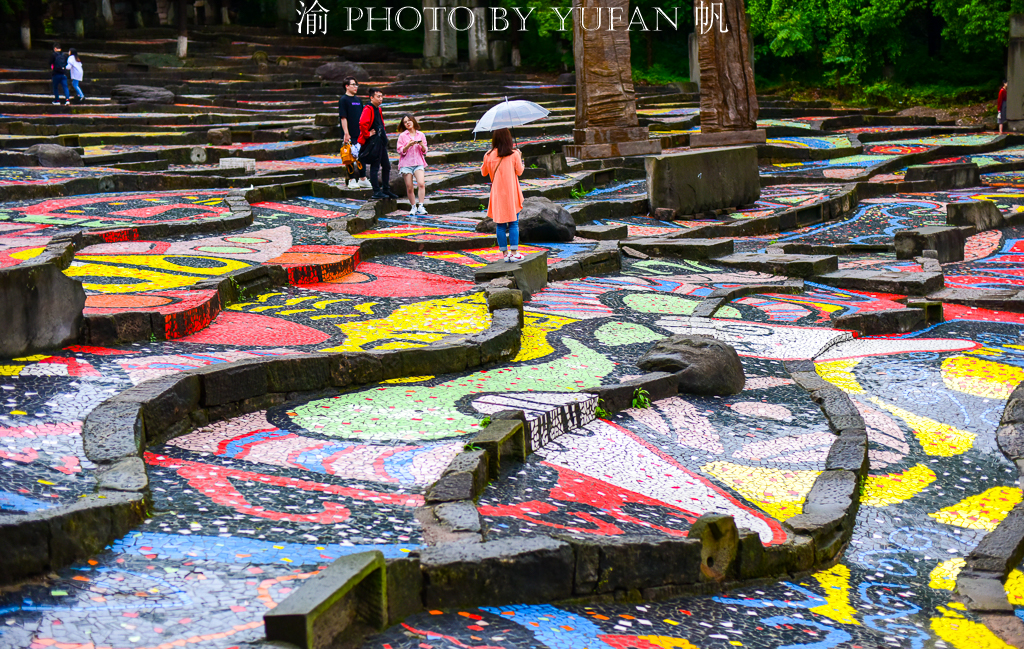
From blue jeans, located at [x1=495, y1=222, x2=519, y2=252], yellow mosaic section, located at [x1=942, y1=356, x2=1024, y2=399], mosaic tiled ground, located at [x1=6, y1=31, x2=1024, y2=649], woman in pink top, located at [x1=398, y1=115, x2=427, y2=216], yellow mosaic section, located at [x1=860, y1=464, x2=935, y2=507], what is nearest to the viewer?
mosaic tiled ground, located at [x1=6, y1=31, x2=1024, y2=649]

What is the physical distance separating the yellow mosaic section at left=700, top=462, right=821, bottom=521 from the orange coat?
456cm

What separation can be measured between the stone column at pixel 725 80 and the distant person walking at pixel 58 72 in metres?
13.3

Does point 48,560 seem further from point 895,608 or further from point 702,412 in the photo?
point 702,412

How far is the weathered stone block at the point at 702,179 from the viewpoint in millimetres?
14750

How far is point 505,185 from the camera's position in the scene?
373 inches

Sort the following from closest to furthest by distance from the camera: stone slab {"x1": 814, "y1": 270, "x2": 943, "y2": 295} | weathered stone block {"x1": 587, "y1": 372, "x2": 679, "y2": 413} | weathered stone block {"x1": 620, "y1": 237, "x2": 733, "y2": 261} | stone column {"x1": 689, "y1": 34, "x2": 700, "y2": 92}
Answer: weathered stone block {"x1": 587, "y1": 372, "x2": 679, "y2": 413}
stone slab {"x1": 814, "y1": 270, "x2": 943, "y2": 295}
weathered stone block {"x1": 620, "y1": 237, "x2": 733, "y2": 261}
stone column {"x1": 689, "y1": 34, "x2": 700, "y2": 92}

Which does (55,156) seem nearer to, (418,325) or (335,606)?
(418,325)

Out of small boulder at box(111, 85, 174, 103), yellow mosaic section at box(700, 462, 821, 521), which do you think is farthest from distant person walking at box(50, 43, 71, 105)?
yellow mosaic section at box(700, 462, 821, 521)

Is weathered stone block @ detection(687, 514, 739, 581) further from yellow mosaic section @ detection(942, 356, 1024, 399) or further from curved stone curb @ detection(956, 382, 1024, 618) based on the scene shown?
yellow mosaic section @ detection(942, 356, 1024, 399)

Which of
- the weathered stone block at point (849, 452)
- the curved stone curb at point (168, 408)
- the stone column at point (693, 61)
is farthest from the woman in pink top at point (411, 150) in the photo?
the stone column at point (693, 61)

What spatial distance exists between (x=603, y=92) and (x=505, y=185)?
7806 mm

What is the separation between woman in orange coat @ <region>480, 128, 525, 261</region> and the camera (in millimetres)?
9367

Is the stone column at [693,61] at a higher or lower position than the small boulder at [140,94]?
higher

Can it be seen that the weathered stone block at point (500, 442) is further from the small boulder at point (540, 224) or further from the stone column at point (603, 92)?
the stone column at point (603, 92)
